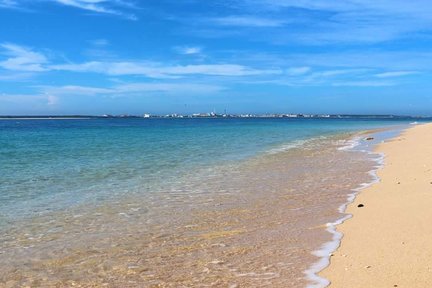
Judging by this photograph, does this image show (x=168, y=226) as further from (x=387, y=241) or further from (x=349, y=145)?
(x=349, y=145)

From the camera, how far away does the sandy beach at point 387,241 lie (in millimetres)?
5149

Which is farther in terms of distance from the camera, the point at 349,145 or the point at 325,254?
the point at 349,145

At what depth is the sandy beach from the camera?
515 centimetres

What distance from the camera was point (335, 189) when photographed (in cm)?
1192

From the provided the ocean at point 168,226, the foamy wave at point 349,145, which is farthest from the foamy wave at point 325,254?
the foamy wave at point 349,145

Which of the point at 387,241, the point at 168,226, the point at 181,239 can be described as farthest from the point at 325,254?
the point at 168,226

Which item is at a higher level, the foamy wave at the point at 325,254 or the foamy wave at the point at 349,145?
the foamy wave at the point at 349,145

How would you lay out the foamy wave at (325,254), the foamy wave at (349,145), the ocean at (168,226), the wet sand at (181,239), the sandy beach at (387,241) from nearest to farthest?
1. the sandy beach at (387,241)
2. the foamy wave at (325,254)
3. the wet sand at (181,239)
4. the ocean at (168,226)
5. the foamy wave at (349,145)

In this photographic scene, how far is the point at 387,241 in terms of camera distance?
6.51m

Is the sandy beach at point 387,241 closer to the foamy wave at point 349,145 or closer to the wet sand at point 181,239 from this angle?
the wet sand at point 181,239

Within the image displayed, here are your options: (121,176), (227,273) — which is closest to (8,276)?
(227,273)

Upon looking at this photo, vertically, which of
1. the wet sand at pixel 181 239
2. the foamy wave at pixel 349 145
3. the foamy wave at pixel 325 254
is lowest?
the wet sand at pixel 181 239

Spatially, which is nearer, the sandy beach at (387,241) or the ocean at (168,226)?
the sandy beach at (387,241)

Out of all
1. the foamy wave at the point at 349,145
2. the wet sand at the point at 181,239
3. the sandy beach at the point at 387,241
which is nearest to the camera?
the sandy beach at the point at 387,241
